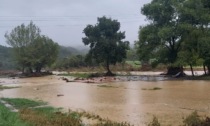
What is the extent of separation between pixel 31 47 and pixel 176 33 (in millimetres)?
29897

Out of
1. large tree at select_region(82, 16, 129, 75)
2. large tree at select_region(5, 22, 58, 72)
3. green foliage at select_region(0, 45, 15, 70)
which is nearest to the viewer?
large tree at select_region(82, 16, 129, 75)

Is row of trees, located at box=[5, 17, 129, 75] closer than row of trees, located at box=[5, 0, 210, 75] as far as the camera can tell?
No

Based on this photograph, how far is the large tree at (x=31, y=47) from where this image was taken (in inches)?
2474

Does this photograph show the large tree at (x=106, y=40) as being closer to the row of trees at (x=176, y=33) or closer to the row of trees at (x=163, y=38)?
the row of trees at (x=163, y=38)

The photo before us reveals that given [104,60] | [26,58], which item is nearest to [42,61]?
[26,58]

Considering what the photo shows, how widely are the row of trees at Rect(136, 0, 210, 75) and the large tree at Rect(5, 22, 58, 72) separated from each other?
69.0ft

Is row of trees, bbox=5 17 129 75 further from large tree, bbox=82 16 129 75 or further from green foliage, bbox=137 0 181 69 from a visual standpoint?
green foliage, bbox=137 0 181 69

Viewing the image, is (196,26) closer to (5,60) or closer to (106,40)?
(106,40)

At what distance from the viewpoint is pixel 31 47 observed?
63.6m

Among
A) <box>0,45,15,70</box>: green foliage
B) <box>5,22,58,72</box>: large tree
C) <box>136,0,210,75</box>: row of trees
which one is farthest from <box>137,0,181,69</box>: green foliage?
<box>0,45,15,70</box>: green foliage

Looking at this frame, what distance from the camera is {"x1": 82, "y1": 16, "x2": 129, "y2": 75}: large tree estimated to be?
2047 inches

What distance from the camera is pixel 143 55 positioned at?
47906 millimetres

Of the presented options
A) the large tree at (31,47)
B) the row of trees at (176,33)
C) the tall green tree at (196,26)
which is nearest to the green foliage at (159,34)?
the row of trees at (176,33)

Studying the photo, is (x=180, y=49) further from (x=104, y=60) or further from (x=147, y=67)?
(x=147, y=67)
